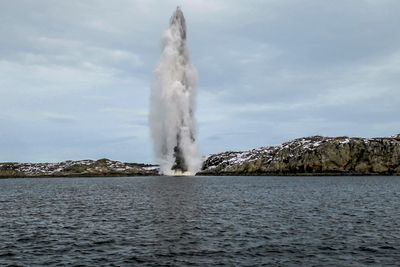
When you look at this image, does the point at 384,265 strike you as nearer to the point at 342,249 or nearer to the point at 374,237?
the point at 342,249

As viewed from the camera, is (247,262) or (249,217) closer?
(247,262)

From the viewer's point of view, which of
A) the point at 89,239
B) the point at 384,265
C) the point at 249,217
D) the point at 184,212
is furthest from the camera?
the point at 184,212

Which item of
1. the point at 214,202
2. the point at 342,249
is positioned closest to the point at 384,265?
the point at 342,249

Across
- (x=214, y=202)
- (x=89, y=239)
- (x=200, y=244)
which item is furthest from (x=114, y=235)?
(x=214, y=202)

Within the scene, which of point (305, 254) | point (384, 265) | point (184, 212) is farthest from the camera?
point (184, 212)

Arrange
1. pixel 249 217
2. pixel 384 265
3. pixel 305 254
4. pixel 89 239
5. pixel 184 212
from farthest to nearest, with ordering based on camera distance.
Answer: pixel 184 212, pixel 249 217, pixel 89 239, pixel 305 254, pixel 384 265

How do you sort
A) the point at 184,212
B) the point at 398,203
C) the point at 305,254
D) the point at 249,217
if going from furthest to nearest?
1. the point at 398,203
2. the point at 184,212
3. the point at 249,217
4. the point at 305,254

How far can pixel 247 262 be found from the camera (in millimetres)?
32656

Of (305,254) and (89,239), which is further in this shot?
(89,239)

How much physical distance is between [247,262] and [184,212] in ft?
103

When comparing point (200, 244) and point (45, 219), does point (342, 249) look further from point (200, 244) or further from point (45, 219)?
point (45, 219)

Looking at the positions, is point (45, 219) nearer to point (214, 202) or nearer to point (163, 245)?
point (163, 245)

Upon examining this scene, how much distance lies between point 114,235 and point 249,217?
67.0 ft

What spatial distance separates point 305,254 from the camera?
1389 inches
